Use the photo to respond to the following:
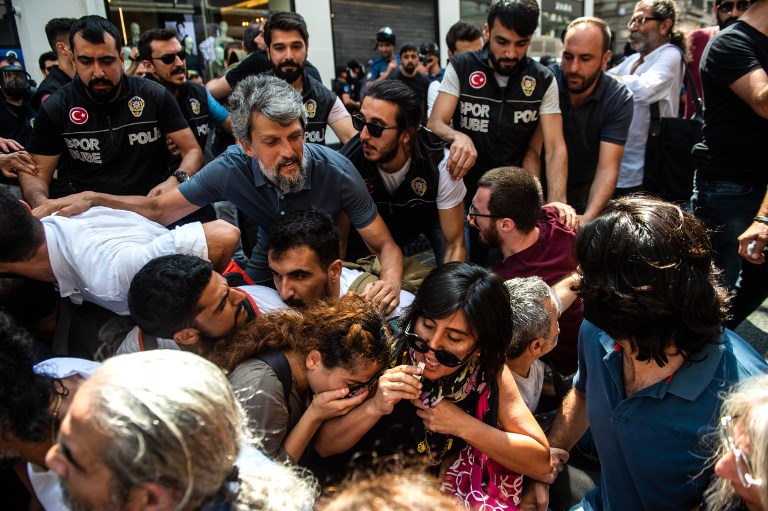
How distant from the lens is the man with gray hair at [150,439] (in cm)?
104

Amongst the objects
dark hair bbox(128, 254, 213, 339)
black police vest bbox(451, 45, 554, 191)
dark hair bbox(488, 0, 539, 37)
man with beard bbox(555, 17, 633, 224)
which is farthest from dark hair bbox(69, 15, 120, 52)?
man with beard bbox(555, 17, 633, 224)

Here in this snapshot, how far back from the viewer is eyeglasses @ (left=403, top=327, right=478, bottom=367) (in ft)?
6.12

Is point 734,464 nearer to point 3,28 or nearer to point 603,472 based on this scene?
point 603,472

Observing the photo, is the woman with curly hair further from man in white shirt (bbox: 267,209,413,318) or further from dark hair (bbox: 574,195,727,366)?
dark hair (bbox: 574,195,727,366)

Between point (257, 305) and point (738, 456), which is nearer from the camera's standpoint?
point (738, 456)

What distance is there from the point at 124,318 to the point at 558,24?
46.2 feet

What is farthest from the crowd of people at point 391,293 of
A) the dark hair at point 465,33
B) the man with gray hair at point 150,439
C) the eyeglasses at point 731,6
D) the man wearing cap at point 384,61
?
the man wearing cap at point 384,61

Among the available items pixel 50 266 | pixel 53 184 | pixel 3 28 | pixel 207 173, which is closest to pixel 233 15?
pixel 3 28

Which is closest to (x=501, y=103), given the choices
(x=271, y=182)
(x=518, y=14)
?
(x=518, y=14)

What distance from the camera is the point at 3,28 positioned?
643 centimetres

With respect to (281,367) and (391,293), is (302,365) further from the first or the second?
(391,293)

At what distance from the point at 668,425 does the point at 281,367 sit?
120 cm

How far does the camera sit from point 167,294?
1.99 meters

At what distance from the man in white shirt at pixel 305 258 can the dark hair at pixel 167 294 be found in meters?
0.46
